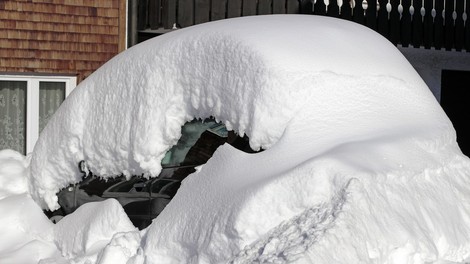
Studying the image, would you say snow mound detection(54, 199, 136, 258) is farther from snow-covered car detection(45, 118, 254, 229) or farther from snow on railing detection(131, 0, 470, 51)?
snow on railing detection(131, 0, 470, 51)

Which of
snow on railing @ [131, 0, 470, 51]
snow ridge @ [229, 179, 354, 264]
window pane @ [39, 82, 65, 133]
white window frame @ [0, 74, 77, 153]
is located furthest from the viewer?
snow on railing @ [131, 0, 470, 51]

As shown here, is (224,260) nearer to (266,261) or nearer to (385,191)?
(266,261)

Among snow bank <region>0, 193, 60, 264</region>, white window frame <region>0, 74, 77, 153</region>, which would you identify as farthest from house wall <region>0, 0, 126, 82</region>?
snow bank <region>0, 193, 60, 264</region>

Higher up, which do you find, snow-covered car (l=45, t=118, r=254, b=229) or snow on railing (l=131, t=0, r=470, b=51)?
snow on railing (l=131, t=0, r=470, b=51)

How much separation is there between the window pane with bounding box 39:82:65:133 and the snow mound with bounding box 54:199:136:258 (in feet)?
21.4

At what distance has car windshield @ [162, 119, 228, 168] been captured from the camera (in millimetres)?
5676

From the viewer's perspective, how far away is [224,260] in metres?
4.81

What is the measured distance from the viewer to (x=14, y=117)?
488 inches

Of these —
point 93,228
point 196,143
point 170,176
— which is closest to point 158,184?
point 170,176

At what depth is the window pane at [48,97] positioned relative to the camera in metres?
12.5

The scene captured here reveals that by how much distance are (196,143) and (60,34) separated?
265 inches

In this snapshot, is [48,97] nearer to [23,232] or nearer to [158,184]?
[23,232]

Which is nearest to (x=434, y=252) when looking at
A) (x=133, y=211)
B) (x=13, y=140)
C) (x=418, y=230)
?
(x=418, y=230)

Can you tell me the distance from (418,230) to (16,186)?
9.49ft
